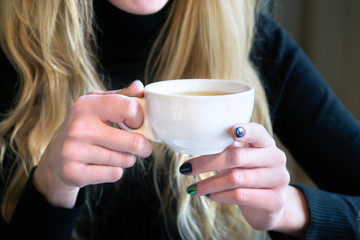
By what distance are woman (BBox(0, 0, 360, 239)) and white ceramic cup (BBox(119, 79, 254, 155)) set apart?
159 mm

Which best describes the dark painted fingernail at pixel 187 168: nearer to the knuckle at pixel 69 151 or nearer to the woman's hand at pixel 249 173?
the woman's hand at pixel 249 173

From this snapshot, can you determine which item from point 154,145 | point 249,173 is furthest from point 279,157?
point 154,145

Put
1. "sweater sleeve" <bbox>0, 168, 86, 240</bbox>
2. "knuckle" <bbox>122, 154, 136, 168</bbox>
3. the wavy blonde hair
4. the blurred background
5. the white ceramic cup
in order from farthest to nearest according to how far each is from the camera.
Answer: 1. the blurred background
2. the wavy blonde hair
3. "sweater sleeve" <bbox>0, 168, 86, 240</bbox>
4. "knuckle" <bbox>122, 154, 136, 168</bbox>
5. the white ceramic cup

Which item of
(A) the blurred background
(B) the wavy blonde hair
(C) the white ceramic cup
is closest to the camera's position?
(C) the white ceramic cup

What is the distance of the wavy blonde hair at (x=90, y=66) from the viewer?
92cm

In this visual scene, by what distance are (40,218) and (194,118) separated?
44 cm

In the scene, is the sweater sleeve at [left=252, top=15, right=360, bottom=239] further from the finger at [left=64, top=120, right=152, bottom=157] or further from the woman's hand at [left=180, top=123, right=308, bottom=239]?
the finger at [left=64, top=120, right=152, bottom=157]

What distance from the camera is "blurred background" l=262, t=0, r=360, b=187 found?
4.92 ft

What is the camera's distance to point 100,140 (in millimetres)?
613

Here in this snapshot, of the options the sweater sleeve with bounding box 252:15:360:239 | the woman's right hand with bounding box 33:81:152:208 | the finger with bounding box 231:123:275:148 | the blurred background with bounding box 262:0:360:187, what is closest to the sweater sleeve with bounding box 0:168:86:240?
the woman's right hand with bounding box 33:81:152:208

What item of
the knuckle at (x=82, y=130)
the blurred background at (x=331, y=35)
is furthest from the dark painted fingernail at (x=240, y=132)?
the blurred background at (x=331, y=35)

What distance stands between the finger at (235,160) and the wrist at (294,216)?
0.22 m

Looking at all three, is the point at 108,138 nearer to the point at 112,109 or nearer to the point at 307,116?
the point at 112,109

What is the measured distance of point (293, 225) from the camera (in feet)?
2.86
